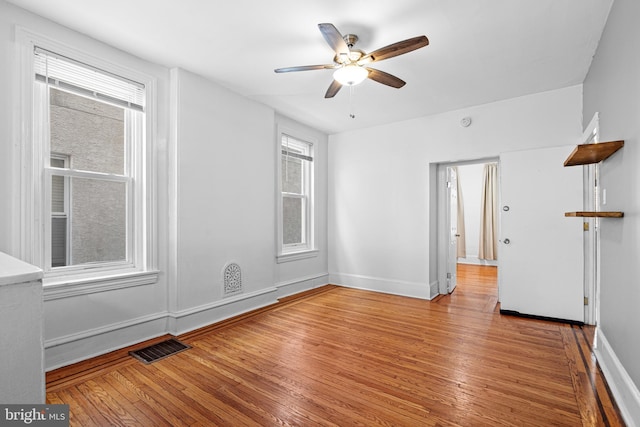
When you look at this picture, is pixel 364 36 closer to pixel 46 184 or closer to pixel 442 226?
pixel 46 184

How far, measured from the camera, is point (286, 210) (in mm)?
5090

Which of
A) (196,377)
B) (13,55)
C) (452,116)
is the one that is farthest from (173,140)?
(452,116)

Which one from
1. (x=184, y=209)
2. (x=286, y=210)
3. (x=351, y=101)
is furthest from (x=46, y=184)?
(x=351, y=101)

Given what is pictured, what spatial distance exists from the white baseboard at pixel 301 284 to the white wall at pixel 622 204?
361 cm

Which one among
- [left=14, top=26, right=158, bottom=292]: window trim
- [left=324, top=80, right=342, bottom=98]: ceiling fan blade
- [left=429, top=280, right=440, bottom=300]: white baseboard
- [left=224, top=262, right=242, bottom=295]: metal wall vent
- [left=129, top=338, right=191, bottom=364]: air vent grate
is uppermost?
[left=324, top=80, right=342, bottom=98]: ceiling fan blade

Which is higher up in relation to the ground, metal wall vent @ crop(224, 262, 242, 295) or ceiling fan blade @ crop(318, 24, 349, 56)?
ceiling fan blade @ crop(318, 24, 349, 56)

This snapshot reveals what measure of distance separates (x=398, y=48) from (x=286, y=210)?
10.5ft

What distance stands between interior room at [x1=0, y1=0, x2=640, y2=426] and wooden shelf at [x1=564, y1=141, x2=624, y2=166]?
0.02 m

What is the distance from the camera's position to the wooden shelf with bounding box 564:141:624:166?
2.15m

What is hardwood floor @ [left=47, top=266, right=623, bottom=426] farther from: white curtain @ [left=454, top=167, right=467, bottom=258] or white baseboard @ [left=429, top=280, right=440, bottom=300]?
white curtain @ [left=454, top=167, right=467, bottom=258]

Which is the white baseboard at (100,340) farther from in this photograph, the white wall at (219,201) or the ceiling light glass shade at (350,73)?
the ceiling light glass shade at (350,73)

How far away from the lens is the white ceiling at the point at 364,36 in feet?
7.68

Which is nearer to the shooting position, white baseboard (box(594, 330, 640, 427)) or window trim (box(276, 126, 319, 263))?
white baseboard (box(594, 330, 640, 427))

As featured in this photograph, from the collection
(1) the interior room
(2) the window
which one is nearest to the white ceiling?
(1) the interior room
